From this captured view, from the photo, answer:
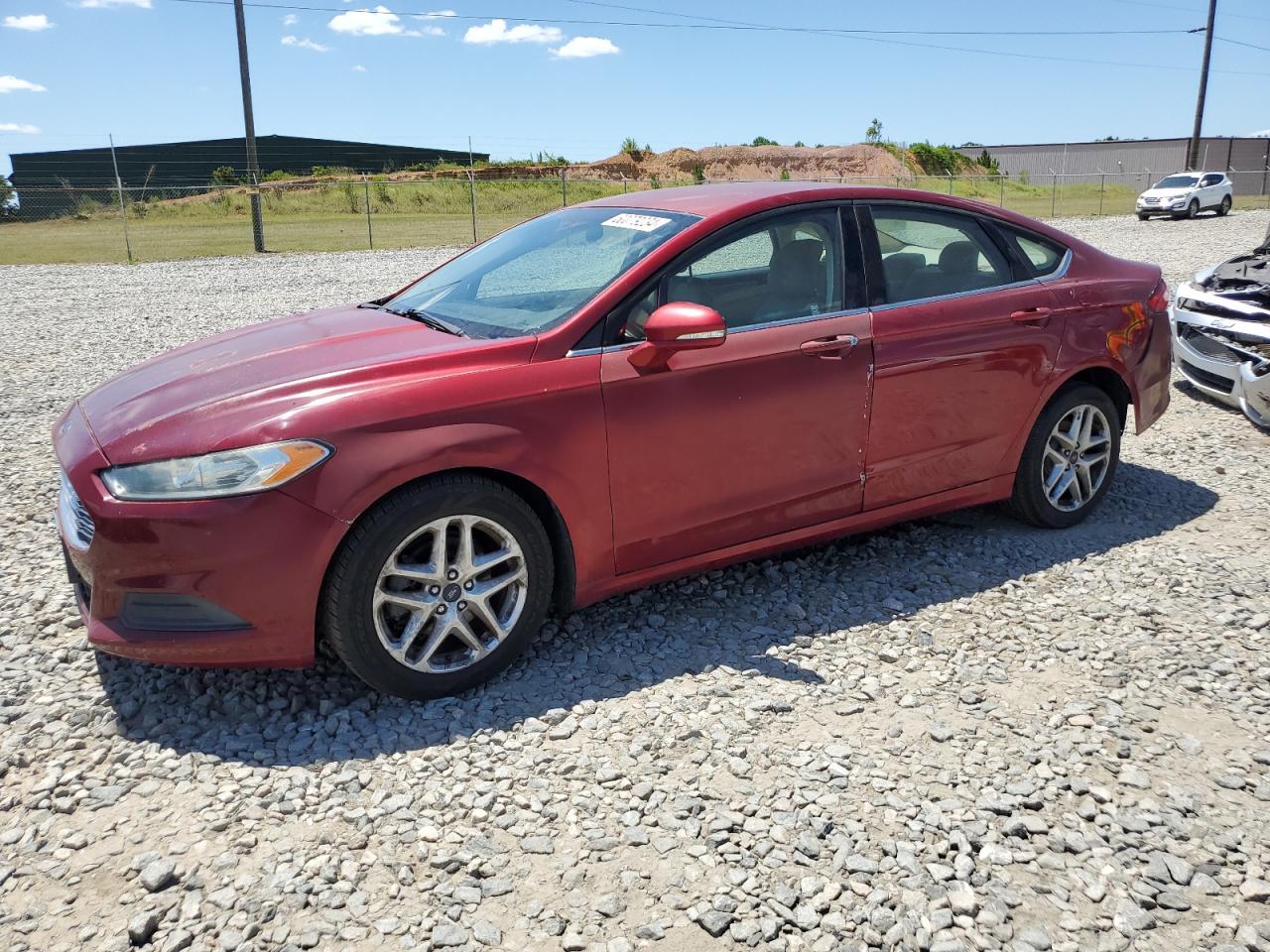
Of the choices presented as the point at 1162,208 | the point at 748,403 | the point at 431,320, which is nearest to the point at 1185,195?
the point at 1162,208

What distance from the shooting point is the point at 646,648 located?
3.78 m

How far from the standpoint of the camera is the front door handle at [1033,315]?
4445mm

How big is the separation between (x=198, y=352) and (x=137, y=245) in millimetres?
24531

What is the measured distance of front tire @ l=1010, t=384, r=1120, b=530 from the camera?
15.4 feet

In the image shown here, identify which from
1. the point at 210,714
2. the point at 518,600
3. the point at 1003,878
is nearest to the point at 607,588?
the point at 518,600

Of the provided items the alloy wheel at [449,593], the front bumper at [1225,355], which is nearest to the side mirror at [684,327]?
the alloy wheel at [449,593]

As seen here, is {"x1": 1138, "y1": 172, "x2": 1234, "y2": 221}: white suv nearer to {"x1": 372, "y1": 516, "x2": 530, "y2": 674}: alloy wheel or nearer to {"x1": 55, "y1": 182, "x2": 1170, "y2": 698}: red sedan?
{"x1": 55, "y1": 182, "x2": 1170, "y2": 698}: red sedan

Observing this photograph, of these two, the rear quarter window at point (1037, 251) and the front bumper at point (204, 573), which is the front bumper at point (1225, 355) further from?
the front bumper at point (204, 573)

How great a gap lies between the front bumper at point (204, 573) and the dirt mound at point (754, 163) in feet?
188

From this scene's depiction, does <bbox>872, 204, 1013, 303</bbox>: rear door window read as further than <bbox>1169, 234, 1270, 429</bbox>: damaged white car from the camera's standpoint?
No

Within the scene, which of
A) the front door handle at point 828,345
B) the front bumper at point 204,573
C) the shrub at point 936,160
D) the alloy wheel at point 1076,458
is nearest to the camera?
the front bumper at point 204,573

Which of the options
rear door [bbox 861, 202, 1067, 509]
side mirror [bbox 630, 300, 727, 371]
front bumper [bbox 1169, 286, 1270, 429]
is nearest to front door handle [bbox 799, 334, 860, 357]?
rear door [bbox 861, 202, 1067, 509]

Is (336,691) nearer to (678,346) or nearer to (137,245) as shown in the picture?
(678,346)

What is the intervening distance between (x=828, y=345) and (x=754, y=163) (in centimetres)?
6083
